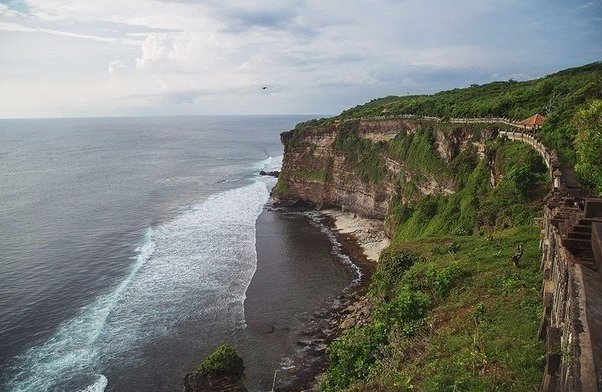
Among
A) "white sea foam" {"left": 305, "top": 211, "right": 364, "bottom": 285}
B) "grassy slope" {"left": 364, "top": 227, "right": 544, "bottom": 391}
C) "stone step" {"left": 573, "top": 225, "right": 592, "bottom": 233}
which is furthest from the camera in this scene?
"white sea foam" {"left": 305, "top": 211, "right": 364, "bottom": 285}

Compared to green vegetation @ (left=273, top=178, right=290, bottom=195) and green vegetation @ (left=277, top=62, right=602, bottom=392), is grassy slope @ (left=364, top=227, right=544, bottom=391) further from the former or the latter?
green vegetation @ (left=273, top=178, right=290, bottom=195)

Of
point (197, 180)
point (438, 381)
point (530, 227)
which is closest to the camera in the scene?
point (438, 381)

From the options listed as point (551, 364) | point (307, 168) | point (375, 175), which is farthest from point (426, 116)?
point (551, 364)

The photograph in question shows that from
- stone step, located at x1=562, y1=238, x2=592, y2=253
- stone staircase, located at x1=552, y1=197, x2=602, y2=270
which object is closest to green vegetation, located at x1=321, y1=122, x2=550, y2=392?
stone staircase, located at x1=552, y1=197, x2=602, y2=270

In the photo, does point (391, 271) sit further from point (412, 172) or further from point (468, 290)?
point (412, 172)

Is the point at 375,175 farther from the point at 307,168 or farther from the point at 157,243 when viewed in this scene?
the point at 157,243

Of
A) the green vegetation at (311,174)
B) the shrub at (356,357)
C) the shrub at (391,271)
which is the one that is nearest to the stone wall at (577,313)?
the shrub at (356,357)

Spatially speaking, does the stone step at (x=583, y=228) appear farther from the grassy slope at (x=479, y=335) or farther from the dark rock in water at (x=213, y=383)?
the dark rock in water at (x=213, y=383)

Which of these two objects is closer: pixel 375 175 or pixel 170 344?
pixel 170 344
